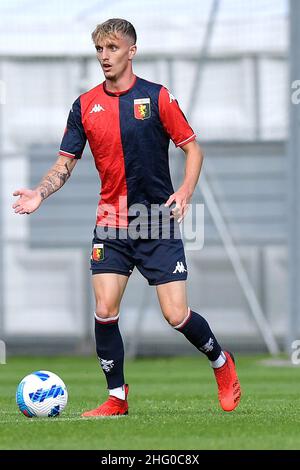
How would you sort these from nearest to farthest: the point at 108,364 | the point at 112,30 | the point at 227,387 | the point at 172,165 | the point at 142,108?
the point at 112,30, the point at 142,108, the point at 108,364, the point at 227,387, the point at 172,165

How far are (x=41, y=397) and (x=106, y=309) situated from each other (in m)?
0.68

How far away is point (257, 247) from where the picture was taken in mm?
17266

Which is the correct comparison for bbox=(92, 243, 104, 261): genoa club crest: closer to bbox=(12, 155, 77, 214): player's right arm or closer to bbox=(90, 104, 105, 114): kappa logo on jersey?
bbox=(12, 155, 77, 214): player's right arm

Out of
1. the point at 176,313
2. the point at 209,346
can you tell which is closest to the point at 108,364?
the point at 176,313

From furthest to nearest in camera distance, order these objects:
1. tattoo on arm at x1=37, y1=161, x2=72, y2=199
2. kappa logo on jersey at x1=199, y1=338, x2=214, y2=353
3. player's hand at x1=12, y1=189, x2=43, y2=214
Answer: kappa logo on jersey at x1=199, y1=338, x2=214, y2=353
tattoo on arm at x1=37, y1=161, x2=72, y2=199
player's hand at x1=12, y1=189, x2=43, y2=214

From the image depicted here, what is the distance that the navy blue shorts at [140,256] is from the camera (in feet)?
27.6

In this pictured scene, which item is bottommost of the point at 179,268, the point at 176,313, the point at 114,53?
the point at 176,313

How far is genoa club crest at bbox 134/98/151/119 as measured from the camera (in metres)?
8.38

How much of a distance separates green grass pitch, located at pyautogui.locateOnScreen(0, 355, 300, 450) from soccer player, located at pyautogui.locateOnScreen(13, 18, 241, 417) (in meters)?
0.62

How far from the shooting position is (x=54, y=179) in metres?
8.62

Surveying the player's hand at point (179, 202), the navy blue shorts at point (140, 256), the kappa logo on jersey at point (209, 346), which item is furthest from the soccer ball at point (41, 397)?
the player's hand at point (179, 202)

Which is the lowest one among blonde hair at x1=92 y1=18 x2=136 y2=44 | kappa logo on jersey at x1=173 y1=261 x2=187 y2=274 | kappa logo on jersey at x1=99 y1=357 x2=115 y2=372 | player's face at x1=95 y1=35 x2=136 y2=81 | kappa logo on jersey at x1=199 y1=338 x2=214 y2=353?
kappa logo on jersey at x1=99 y1=357 x2=115 y2=372

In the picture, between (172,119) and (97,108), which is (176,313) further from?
(97,108)

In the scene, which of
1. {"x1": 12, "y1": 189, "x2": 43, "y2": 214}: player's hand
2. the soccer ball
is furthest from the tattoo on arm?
the soccer ball
